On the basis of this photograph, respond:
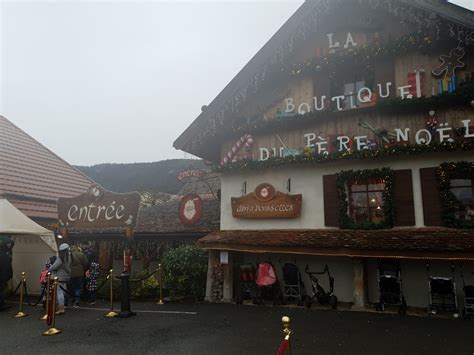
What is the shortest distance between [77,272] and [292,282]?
21.5ft

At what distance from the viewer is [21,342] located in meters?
8.05

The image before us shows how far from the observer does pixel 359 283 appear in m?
10.9

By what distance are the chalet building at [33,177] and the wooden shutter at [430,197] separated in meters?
14.3

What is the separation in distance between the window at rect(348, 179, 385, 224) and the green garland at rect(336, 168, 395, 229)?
179mm

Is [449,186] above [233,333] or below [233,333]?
above

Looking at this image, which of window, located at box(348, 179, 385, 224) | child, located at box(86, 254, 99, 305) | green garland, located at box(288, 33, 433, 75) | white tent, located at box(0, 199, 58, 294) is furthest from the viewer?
white tent, located at box(0, 199, 58, 294)

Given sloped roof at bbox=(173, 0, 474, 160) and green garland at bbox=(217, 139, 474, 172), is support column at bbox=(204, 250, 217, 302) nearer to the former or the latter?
green garland at bbox=(217, 139, 474, 172)

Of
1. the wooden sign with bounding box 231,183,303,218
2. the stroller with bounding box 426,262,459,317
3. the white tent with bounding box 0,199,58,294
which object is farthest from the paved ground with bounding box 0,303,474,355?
the white tent with bounding box 0,199,58,294

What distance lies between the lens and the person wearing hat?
10.7 metres

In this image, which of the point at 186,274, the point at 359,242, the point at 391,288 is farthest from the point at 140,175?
the point at 391,288

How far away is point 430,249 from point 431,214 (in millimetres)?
1425

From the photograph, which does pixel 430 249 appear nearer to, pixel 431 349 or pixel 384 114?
pixel 431 349

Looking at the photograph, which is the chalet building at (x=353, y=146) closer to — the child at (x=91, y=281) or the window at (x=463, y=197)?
the window at (x=463, y=197)

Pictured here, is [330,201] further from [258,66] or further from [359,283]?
[258,66]
